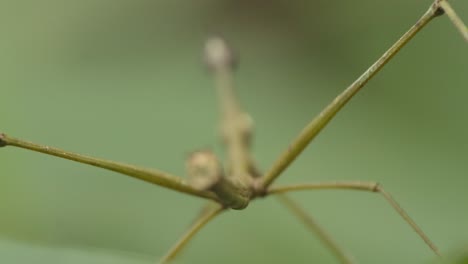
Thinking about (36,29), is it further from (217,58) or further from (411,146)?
(411,146)

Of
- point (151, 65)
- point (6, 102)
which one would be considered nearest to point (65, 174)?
point (6, 102)

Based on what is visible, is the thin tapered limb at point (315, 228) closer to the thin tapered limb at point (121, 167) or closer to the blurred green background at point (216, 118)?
the blurred green background at point (216, 118)

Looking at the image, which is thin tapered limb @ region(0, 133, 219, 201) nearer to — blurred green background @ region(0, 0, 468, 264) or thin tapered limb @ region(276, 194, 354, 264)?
blurred green background @ region(0, 0, 468, 264)

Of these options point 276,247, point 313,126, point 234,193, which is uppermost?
point 313,126

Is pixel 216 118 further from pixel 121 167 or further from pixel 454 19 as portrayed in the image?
pixel 454 19

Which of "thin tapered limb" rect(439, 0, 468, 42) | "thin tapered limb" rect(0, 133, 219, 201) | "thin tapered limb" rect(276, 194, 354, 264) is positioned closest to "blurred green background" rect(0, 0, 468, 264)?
"thin tapered limb" rect(276, 194, 354, 264)
